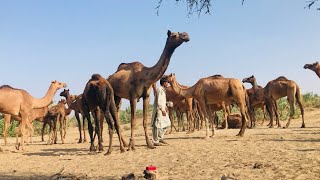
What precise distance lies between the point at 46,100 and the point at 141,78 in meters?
5.56

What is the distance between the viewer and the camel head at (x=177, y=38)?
10.8 metres

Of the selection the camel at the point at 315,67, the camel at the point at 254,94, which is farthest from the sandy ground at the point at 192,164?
the camel at the point at 254,94

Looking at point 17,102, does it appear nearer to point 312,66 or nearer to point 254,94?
point 254,94

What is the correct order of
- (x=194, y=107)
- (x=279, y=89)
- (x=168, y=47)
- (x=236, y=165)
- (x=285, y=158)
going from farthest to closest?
(x=194, y=107)
(x=279, y=89)
(x=168, y=47)
(x=285, y=158)
(x=236, y=165)

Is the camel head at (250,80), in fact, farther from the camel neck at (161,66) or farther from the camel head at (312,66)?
the camel neck at (161,66)

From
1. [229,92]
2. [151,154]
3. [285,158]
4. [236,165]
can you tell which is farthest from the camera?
[229,92]

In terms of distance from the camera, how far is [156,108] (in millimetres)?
12289

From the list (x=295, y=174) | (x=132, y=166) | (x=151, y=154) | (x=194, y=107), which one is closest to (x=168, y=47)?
(x=151, y=154)

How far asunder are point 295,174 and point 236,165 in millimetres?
1353

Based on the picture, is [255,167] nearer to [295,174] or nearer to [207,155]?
[295,174]

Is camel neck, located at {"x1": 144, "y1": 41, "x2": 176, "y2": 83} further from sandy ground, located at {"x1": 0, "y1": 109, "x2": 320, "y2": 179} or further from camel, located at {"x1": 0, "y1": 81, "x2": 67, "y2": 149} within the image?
camel, located at {"x1": 0, "y1": 81, "x2": 67, "y2": 149}

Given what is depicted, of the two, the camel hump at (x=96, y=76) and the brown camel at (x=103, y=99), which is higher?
the camel hump at (x=96, y=76)

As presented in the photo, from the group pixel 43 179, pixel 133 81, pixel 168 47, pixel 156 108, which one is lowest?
pixel 43 179

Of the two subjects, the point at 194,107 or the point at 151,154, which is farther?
the point at 194,107
